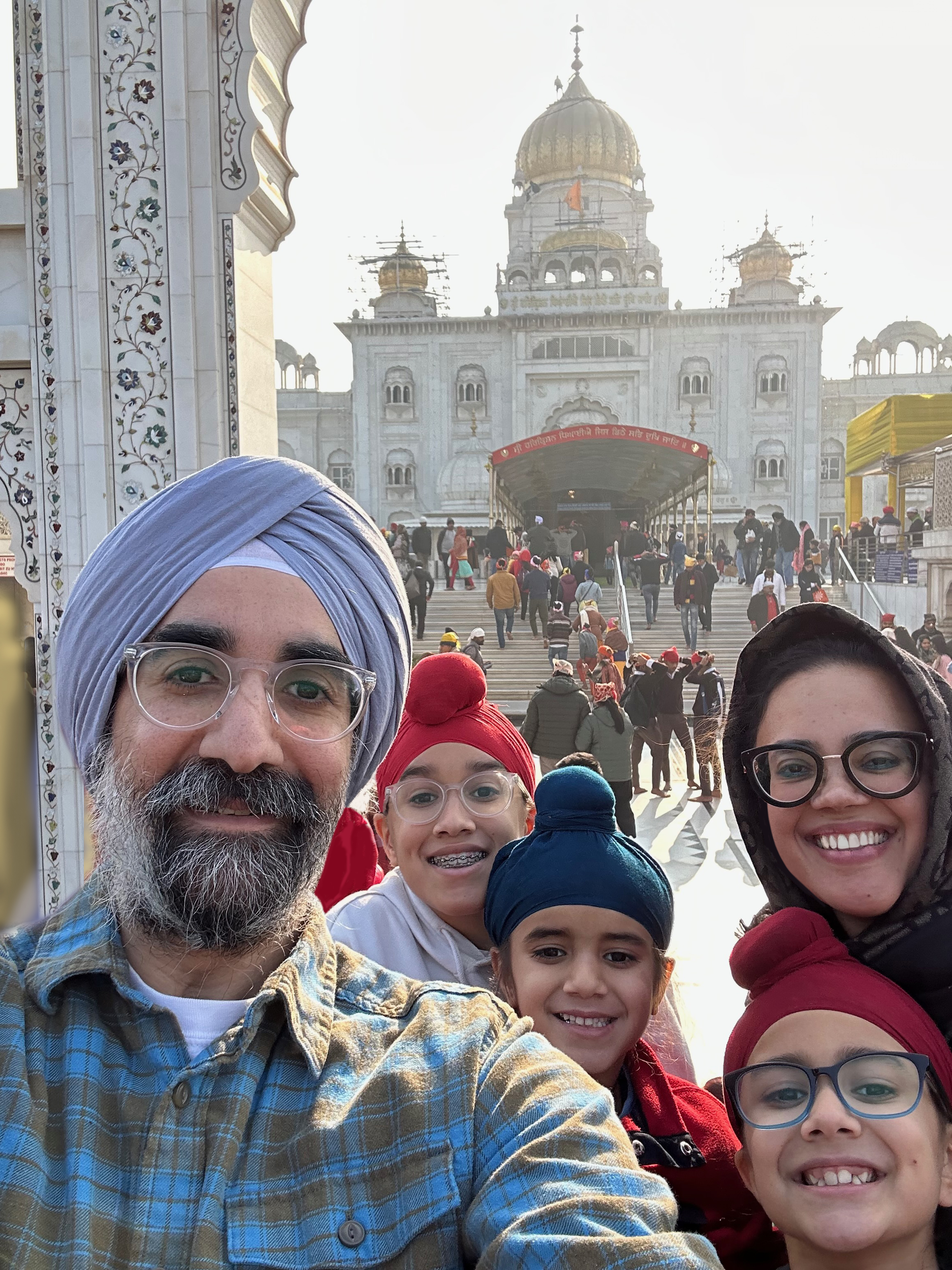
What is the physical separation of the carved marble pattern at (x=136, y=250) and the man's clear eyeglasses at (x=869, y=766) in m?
3.16

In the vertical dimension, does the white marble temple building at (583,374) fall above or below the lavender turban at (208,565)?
above

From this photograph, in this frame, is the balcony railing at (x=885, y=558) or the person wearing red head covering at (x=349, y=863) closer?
the person wearing red head covering at (x=349, y=863)

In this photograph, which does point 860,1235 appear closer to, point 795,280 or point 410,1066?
point 410,1066

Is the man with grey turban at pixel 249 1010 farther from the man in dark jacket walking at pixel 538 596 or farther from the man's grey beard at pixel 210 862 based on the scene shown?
the man in dark jacket walking at pixel 538 596

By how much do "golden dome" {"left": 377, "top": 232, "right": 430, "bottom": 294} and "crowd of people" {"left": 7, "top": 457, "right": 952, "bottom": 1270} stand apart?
35420 millimetres

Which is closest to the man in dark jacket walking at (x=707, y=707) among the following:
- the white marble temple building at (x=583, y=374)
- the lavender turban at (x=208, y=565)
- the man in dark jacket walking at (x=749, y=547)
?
the lavender turban at (x=208, y=565)

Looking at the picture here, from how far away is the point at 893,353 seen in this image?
42.6 m

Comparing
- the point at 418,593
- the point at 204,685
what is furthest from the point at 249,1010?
the point at 418,593

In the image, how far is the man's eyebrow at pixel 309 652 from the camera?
113 cm

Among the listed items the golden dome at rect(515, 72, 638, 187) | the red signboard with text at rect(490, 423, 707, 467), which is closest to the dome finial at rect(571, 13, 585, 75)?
the golden dome at rect(515, 72, 638, 187)

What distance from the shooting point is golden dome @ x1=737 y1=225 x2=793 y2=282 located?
33.8 m

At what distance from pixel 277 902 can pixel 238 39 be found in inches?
154

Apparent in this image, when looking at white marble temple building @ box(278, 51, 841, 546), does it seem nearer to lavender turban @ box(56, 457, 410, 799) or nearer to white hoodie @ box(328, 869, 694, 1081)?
white hoodie @ box(328, 869, 694, 1081)

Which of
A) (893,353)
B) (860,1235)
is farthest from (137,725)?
(893,353)
